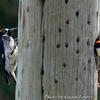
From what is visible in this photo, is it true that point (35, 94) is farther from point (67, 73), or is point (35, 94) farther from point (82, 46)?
point (82, 46)

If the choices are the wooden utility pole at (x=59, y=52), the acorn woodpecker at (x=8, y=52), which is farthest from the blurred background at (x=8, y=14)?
→ the wooden utility pole at (x=59, y=52)

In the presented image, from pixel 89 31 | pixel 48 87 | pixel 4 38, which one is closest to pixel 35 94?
pixel 48 87

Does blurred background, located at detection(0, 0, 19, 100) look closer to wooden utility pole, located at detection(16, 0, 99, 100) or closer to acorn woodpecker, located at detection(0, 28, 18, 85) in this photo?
acorn woodpecker, located at detection(0, 28, 18, 85)

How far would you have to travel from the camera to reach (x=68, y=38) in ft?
11.6

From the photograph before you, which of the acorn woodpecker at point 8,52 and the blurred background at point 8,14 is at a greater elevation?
the blurred background at point 8,14

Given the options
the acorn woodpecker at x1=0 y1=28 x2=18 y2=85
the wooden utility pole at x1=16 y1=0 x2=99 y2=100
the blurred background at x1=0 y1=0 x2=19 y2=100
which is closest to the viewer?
the wooden utility pole at x1=16 y1=0 x2=99 y2=100

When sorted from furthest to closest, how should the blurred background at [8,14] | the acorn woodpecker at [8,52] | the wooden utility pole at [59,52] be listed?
the blurred background at [8,14], the acorn woodpecker at [8,52], the wooden utility pole at [59,52]

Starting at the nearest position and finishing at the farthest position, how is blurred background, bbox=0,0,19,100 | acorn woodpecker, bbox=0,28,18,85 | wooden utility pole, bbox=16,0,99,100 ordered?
wooden utility pole, bbox=16,0,99,100 → acorn woodpecker, bbox=0,28,18,85 → blurred background, bbox=0,0,19,100

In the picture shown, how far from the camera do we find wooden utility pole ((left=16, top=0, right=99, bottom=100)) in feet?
11.5

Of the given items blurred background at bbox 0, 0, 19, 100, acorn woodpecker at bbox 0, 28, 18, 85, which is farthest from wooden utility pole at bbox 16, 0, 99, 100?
blurred background at bbox 0, 0, 19, 100

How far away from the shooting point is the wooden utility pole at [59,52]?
3506mm

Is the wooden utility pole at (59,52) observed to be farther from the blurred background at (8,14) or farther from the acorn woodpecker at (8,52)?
the blurred background at (8,14)

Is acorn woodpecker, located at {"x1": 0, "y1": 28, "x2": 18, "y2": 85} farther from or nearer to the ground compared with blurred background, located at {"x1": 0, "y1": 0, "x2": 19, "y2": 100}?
nearer to the ground

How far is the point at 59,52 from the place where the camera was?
11.5ft
